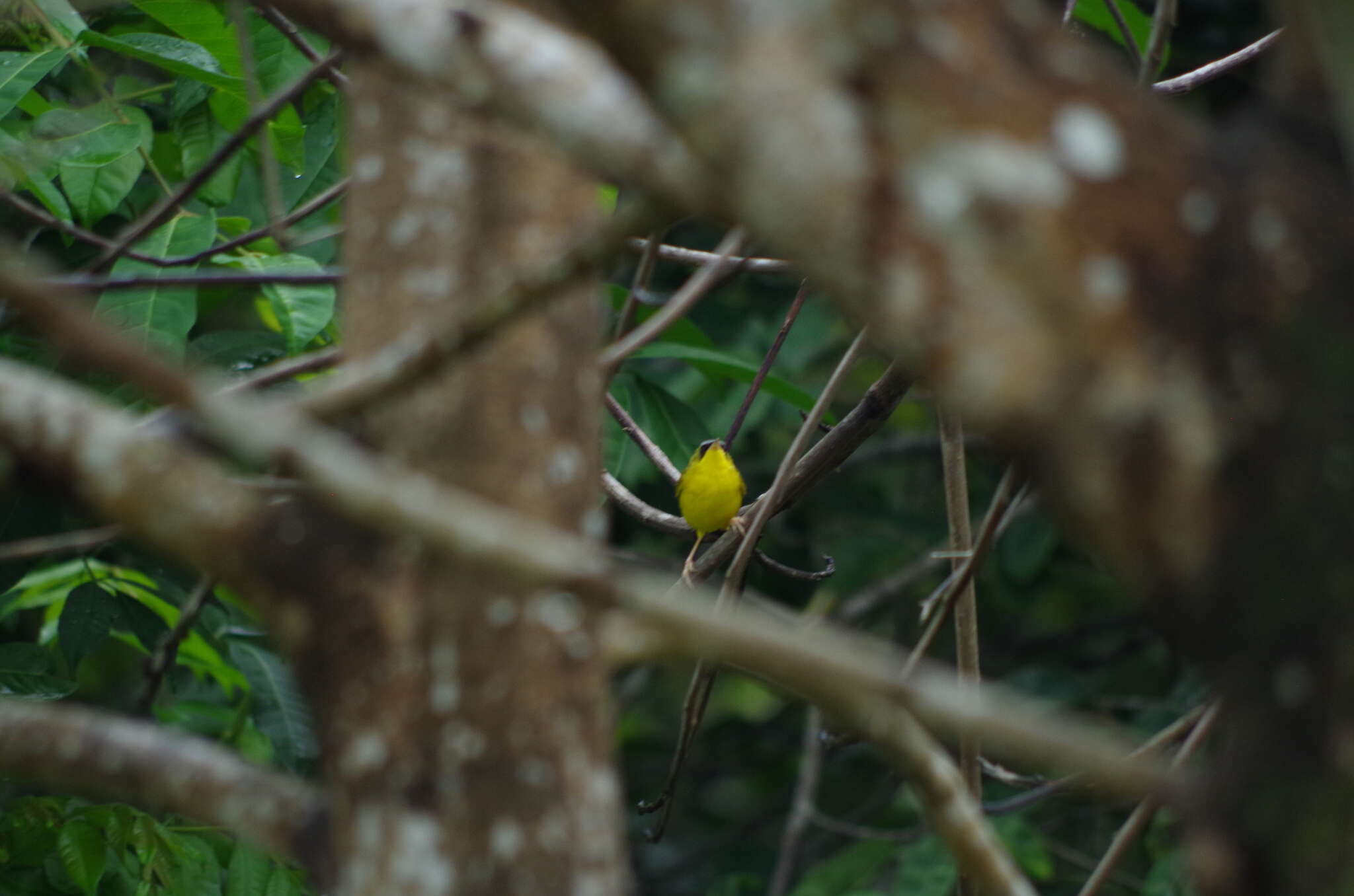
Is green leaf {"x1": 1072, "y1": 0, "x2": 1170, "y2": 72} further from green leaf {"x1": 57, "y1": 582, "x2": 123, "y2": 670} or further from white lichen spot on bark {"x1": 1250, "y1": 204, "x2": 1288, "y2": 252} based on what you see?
green leaf {"x1": 57, "y1": 582, "x2": 123, "y2": 670}

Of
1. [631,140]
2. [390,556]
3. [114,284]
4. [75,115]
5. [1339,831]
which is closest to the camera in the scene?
[1339,831]

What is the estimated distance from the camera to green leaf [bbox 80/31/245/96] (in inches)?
106

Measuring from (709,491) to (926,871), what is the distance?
1.28 metres

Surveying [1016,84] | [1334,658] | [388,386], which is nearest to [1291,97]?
[1016,84]

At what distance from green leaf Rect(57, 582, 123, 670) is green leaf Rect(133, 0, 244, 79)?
1.28 m

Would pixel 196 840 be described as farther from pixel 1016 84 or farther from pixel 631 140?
pixel 1016 84

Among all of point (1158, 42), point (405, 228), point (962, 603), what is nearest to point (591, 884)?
point (405, 228)

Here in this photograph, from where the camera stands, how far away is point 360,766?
1.10 m

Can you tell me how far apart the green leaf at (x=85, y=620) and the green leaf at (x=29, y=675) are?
0.20 feet

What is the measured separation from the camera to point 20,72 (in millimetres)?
2740

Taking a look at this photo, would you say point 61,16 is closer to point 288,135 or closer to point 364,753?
point 288,135

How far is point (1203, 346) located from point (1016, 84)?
0.23 meters

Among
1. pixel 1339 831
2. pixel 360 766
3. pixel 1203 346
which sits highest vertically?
pixel 1203 346

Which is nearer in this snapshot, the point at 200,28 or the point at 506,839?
the point at 506,839
